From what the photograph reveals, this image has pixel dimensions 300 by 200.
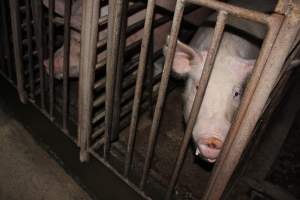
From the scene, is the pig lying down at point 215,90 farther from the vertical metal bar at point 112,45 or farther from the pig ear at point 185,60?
the vertical metal bar at point 112,45

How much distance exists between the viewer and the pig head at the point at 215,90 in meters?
1.63

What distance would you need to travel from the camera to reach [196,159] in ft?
7.35

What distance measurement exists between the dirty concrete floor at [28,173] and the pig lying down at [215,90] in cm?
92

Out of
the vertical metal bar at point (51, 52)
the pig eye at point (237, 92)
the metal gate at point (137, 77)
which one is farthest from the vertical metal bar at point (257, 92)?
the vertical metal bar at point (51, 52)

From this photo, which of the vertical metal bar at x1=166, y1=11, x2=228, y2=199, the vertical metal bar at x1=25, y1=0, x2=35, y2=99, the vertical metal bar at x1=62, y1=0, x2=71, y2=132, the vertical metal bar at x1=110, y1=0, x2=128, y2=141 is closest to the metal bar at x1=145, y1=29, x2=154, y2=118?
the vertical metal bar at x1=110, y1=0, x2=128, y2=141

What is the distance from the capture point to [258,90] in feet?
3.61

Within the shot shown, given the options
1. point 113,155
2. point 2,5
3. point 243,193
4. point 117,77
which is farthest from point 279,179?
point 2,5

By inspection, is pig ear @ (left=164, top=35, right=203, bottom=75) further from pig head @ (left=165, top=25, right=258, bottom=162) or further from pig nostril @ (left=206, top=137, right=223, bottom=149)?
pig nostril @ (left=206, top=137, right=223, bottom=149)

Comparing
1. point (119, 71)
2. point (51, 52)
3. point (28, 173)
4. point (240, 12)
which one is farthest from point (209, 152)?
point (28, 173)

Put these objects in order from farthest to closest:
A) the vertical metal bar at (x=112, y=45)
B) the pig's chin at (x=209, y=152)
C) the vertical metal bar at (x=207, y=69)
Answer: the pig's chin at (x=209, y=152), the vertical metal bar at (x=112, y=45), the vertical metal bar at (x=207, y=69)

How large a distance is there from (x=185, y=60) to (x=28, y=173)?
125 centimetres

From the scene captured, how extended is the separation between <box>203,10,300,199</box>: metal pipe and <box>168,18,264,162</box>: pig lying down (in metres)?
0.27

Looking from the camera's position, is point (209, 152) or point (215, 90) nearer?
point (209, 152)

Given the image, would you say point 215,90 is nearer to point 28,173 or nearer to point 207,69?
point 207,69
